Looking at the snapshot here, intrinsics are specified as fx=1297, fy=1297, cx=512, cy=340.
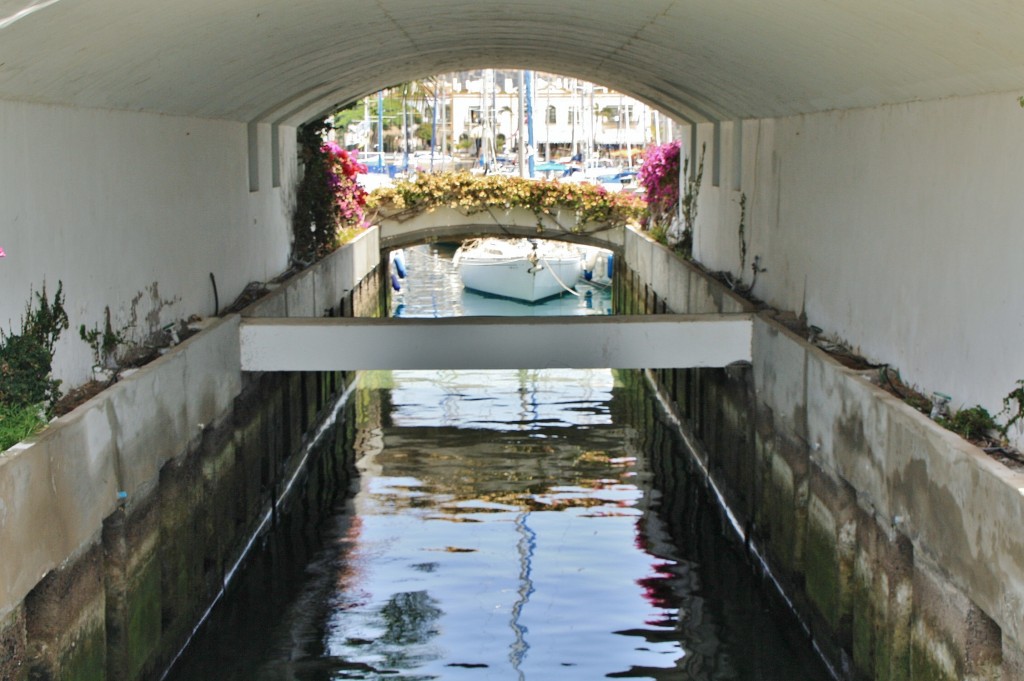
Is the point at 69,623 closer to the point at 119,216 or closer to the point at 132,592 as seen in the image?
the point at 132,592

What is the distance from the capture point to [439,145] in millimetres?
74875

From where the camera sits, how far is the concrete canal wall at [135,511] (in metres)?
Result: 6.11

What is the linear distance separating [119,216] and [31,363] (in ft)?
8.83

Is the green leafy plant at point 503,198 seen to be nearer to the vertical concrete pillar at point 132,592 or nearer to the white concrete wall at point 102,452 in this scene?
the white concrete wall at point 102,452

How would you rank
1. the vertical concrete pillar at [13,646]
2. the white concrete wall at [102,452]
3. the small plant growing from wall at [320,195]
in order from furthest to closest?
1. the small plant growing from wall at [320,195]
2. the white concrete wall at [102,452]
3. the vertical concrete pillar at [13,646]

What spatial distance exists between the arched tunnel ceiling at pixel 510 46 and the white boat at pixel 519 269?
17.4 metres

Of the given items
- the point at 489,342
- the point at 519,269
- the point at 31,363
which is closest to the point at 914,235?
the point at 489,342

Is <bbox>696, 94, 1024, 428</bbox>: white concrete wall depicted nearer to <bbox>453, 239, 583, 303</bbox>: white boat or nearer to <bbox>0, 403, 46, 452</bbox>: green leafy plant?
<bbox>0, 403, 46, 452</bbox>: green leafy plant

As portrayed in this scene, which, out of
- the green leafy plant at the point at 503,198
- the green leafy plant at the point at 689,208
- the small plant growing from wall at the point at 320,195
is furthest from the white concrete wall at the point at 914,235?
the green leafy plant at the point at 503,198

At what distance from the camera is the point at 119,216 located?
925cm

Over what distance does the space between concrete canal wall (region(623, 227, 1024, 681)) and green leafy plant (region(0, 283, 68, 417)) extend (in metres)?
4.60

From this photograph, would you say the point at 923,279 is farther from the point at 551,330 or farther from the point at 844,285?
the point at 551,330

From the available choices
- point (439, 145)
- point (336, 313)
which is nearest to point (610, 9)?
point (336, 313)

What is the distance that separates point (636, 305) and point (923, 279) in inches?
593
